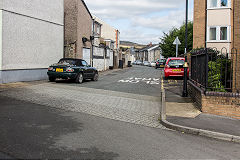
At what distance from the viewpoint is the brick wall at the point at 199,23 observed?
70.7ft

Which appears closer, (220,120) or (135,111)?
(220,120)

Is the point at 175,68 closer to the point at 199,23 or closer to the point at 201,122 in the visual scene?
the point at 199,23

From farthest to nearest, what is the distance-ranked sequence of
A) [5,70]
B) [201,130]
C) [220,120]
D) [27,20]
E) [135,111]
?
[27,20]
[5,70]
[135,111]
[220,120]
[201,130]

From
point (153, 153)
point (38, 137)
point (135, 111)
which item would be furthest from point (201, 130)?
point (38, 137)

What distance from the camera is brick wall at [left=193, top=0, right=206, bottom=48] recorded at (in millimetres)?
21562

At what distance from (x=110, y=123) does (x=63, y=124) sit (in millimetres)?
1188

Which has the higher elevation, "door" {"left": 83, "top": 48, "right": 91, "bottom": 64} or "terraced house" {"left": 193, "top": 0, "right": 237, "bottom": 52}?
"terraced house" {"left": 193, "top": 0, "right": 237, "bottom": 52}

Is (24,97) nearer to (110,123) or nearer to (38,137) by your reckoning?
(110,123)

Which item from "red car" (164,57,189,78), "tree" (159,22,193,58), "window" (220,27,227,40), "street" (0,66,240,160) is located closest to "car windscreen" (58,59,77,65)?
"street" (0,66,240,160)

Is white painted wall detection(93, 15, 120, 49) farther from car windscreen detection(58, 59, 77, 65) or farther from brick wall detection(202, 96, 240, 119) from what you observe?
brick wall detection(202, 96, 240, 119)

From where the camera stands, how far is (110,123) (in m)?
6.90

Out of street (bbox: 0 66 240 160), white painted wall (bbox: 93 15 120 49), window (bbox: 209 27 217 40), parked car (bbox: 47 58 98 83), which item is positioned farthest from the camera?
white painted wall (bbox: 93 15 120 49)

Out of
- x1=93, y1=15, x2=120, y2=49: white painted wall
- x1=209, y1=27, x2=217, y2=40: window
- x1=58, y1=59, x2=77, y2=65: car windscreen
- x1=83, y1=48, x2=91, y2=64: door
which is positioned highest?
x1=93, y1=15, x2=120, y2=49: white painted wall

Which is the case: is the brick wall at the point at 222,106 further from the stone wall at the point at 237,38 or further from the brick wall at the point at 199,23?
the brick wall at the point at 199,23
